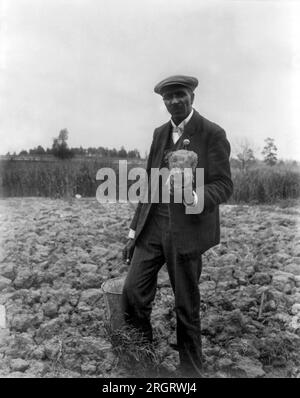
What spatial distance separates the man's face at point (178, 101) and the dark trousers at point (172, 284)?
0.60 meters

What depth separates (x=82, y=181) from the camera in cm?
1122

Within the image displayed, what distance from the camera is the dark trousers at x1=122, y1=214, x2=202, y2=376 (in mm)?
2746

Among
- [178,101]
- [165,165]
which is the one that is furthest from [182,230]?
[178,101]

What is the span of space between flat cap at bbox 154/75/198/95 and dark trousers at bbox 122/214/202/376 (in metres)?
0.74

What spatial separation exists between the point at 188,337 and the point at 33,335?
124cm

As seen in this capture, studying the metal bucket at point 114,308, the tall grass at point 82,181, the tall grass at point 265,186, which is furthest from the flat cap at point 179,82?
the tall grass at point 265,186

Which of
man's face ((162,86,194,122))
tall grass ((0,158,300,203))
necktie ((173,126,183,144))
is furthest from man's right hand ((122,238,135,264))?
tall grass ((0,158,300,203))

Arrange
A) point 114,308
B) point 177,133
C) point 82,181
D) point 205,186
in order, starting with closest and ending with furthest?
point 205,186, point 177,133, point 114,308, point 82,181

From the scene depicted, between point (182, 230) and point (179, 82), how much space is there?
80cm

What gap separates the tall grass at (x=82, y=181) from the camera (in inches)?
414

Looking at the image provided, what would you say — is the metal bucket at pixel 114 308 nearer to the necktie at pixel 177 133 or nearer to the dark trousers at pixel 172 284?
the dark trousers at pixel 172 284

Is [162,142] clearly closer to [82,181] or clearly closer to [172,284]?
[172,284]

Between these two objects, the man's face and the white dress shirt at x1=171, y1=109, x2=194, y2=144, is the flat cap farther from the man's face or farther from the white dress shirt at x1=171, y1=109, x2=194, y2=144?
the white dress shirt at x1=171, y1=109, x2=194, y2=144
